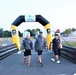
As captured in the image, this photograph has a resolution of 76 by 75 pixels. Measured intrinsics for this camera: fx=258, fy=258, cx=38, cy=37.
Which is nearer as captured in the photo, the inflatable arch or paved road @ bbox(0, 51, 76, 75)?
paved road @ bbox(0, 51, 76, 75)

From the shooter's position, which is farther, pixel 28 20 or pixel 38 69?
pixel 28 20

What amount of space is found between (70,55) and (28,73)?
5.01m

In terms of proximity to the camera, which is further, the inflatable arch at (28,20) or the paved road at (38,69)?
the inflatable arch at (28,20)

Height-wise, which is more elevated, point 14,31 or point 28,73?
point 14,31

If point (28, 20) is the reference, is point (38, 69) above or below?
below

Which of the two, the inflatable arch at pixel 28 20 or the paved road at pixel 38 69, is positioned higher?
the inflatable arch at pixel 28 20

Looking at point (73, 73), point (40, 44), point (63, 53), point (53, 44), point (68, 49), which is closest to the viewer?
point (73, 73)

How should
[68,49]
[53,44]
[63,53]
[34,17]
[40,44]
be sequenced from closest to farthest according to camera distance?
1. [40,44]
2. [53,44]
3. [68,49]
4. [63,53]
5. [34,17]

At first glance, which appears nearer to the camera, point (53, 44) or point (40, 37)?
point (40, 37)

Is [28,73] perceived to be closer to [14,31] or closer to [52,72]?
[52,72]

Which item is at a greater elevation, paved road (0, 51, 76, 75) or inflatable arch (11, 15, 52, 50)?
inflatable arch (11, 15, 52, 50)

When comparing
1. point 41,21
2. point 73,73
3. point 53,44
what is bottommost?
point 73,73

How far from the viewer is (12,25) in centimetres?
2750

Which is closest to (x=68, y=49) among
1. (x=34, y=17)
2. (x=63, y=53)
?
(x=63, y=53)
